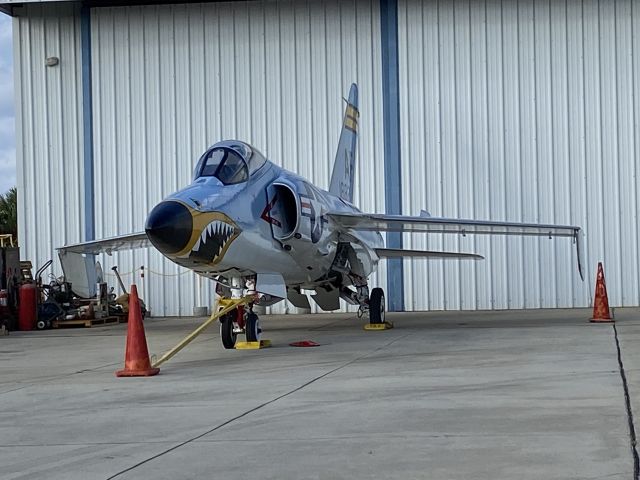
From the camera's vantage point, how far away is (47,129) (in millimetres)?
23297

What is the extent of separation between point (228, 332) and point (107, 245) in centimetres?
507

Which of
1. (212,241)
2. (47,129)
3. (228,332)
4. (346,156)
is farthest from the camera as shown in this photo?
(47,129)

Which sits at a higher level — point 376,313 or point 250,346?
point 376,313

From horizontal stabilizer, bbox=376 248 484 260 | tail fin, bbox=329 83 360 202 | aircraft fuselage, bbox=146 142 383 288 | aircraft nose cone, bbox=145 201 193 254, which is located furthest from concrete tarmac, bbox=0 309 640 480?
tail fin, bbox=329 83 360 202

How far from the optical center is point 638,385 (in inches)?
296

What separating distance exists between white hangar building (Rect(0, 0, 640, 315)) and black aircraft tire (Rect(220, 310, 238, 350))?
984 centimetres

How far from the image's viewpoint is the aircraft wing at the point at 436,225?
48.7 ft

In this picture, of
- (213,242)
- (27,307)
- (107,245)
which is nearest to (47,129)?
(27,307)

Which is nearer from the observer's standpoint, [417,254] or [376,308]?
[376,308]

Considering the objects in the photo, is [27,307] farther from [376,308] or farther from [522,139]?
[522,139]

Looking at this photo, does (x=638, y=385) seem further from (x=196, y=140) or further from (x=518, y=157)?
(x=196, y=140)

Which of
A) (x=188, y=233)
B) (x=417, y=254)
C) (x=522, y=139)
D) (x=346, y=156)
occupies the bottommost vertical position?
(x=417, y=254)

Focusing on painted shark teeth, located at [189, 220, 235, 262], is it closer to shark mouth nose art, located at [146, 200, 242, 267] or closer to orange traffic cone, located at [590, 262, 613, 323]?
shark mouth nose art, located at [146, 200, 242, 267]

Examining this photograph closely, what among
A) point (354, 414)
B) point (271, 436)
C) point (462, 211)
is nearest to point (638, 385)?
point (354, 414)
